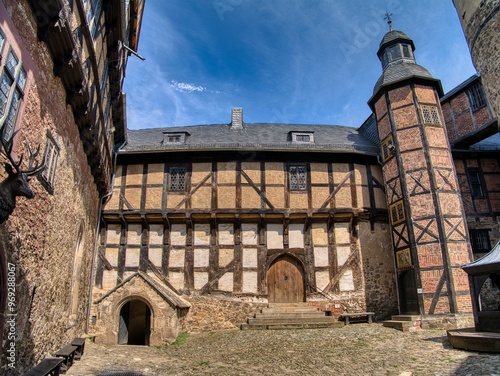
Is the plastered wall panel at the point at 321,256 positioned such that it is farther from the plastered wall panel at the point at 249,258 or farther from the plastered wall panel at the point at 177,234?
the plastered wall panel at the point at 177,234

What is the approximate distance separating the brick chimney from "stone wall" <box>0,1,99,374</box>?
9.39 meters

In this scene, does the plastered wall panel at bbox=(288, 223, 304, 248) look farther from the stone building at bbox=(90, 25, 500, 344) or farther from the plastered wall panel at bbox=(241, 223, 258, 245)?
the plastered wall panel at bbox=(241, 223, 258, 245)

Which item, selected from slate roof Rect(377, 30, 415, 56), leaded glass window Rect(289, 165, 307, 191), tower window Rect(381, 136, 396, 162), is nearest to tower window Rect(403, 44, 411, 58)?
slate roof Rect(377, 30, 415, 56)

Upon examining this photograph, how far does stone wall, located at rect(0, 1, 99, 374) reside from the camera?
500cm

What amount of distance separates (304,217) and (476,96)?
32.9 feet

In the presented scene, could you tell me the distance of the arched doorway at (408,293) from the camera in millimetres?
12469

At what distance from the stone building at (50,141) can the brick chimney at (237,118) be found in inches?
319

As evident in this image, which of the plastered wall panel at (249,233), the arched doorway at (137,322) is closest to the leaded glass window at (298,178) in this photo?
the plastered wall panel at (249,233)

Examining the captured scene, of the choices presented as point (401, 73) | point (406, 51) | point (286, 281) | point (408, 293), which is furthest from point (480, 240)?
point (406, 51)

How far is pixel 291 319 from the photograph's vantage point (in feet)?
39.5

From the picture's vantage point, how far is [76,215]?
357 inches

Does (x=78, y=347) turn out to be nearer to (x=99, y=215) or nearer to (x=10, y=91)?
(x=99, y=215)

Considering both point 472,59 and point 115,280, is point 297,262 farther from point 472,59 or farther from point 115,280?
point 472,59

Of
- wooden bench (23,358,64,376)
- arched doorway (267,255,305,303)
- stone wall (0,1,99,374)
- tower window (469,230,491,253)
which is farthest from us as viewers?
tower window (469,230,491,253)
